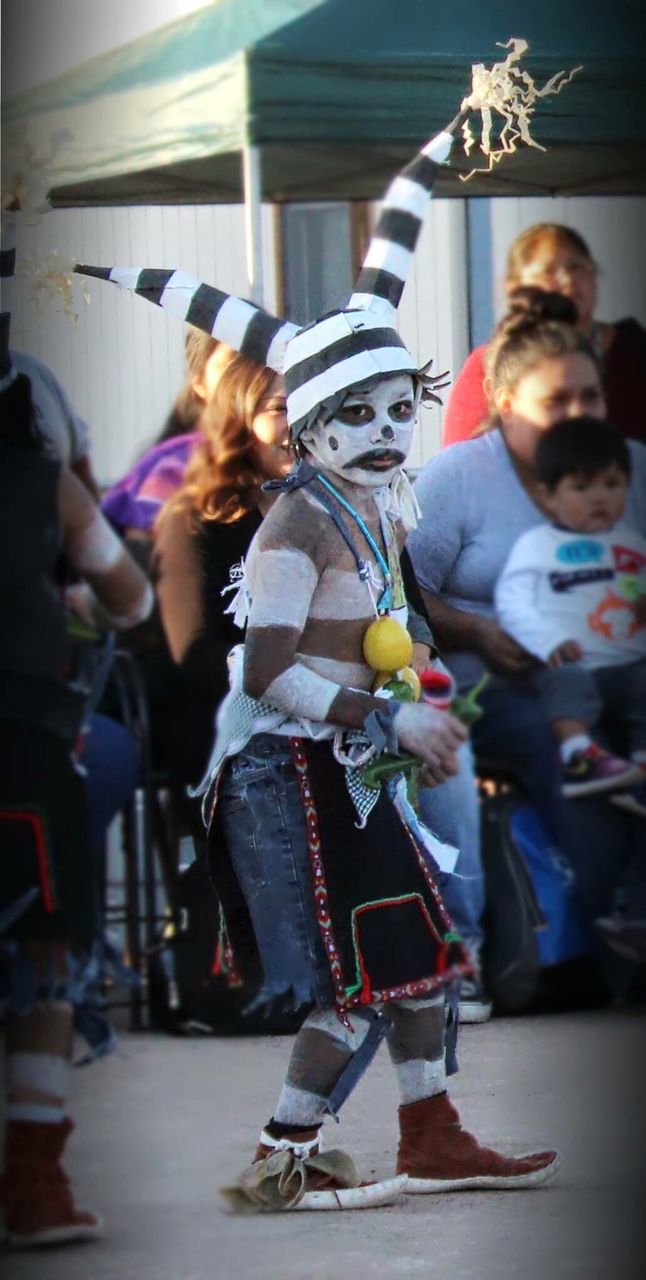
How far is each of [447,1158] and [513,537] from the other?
0.67 m

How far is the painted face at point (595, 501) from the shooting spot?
2496 mm

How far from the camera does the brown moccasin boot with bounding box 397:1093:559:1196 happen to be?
8.52 feet

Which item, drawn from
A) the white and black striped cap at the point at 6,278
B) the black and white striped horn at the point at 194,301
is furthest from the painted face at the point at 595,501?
the white and black striped cap at the point at 6,278

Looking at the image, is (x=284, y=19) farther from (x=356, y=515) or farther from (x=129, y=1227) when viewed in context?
(x=129, y=1227)

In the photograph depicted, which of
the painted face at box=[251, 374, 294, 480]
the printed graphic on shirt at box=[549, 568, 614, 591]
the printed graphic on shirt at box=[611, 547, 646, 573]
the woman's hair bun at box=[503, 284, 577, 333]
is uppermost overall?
the woman's hair bun at box=[503, 284, 577, 333]

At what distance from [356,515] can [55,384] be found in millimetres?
365

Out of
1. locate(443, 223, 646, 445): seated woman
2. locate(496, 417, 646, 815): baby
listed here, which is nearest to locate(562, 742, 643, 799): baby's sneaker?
locate(496, 417, 646, 815): baby

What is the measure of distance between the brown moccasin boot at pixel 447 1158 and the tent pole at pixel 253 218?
2.90ft

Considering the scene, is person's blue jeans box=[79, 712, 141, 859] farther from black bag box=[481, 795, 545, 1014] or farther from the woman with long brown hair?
black bag box=[481, 795, 545, 1014]

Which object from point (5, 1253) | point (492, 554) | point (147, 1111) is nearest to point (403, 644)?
point (492, 554)

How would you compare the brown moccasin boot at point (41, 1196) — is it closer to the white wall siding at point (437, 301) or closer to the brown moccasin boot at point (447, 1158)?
the brown moccasin boot at point (447, 1158)

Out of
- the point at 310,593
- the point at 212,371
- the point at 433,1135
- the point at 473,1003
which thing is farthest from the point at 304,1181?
the point at 212,371

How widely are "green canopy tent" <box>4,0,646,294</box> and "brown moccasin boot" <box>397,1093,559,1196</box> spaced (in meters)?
0.97

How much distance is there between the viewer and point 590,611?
2.48 meters
